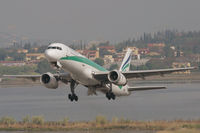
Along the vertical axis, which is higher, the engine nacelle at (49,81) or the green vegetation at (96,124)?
the engine nacelle at (49,81)

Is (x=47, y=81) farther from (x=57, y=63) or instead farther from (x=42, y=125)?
(x=42, y=125)

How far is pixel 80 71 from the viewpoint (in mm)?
59031

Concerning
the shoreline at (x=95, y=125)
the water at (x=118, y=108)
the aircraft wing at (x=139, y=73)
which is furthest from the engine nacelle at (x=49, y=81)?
the water at (x=118, y=108)

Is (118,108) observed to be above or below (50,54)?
below

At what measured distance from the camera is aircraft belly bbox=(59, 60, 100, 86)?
58284 millimetres

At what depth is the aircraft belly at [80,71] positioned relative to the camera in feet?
191

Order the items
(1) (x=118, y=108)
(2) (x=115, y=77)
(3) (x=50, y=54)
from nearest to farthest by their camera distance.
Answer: (3) (x=50, y=54)
(2) (x=115, y=77)
(1) (x=118, y=108)

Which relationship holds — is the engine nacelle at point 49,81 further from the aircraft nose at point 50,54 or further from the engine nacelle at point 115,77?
the engine nacelle at point 115,77

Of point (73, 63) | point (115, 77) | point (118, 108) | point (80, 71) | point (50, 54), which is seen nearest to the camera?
point (50, 54)

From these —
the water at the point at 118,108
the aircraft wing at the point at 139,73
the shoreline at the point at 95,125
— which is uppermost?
the aircraft wing at the point at 139,73

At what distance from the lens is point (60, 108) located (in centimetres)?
13100

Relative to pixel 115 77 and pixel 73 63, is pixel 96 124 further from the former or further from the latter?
pixel 73 63

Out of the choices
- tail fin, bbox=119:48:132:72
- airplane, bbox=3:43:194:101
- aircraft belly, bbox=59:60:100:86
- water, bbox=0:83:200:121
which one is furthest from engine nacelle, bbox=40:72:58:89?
water, bbox=0:83:200:121

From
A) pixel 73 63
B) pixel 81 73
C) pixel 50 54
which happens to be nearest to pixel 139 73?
pixel 81 73
